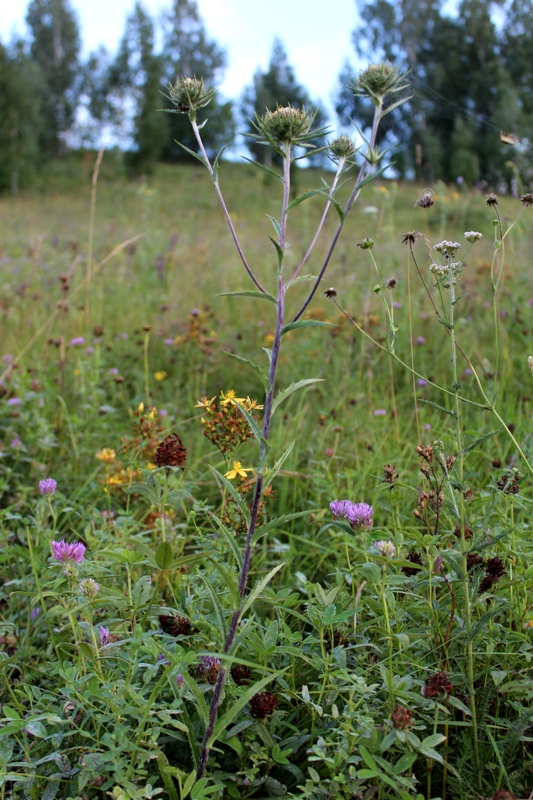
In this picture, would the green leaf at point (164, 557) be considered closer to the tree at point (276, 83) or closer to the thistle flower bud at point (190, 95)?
the thistle flower bud at point (190, 95)

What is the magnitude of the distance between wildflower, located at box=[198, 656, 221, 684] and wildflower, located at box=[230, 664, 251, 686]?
1.4 inches

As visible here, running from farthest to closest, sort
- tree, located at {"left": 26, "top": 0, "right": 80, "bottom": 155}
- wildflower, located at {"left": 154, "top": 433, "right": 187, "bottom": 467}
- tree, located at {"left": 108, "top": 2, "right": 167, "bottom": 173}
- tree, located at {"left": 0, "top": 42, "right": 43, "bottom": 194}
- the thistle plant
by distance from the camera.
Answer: tree, located at {"left": 26, "top": 0, "right": 80, "bottom": 155} < tree, located at {"left": 108, "top": 2, "right": 167, "bottom": 173} < tree, located at {"left": 0, "top": 42, "right": 43, "bottom": 194} < wildflower, located at {"left": 154, "top": 433, "right": 187, "bottom": 467} < the thistle plant

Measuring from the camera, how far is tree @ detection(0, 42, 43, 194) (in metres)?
21.7

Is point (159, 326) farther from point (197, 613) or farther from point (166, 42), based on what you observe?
point (166, 42)

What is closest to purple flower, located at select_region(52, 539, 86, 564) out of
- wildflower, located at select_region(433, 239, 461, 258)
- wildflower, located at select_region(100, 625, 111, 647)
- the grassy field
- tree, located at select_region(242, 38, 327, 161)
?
the grassy field

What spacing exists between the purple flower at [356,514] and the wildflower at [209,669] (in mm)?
363

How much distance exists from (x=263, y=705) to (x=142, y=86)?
110ft

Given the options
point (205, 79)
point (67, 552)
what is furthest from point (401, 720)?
point (205, 79)

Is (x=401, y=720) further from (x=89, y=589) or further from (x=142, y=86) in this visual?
(x=142, y=86)

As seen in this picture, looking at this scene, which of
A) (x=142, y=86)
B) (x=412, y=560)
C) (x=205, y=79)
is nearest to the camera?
(x=412, y=560)

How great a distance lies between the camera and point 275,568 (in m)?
0.87

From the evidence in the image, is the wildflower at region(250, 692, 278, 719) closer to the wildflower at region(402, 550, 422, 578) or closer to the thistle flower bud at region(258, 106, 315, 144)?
the wildflower at region(402, 550, 422, 578)

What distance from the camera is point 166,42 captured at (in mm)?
35406

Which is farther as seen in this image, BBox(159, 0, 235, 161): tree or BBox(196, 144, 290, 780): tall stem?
BBox(159, 0, 235, 161): tree
